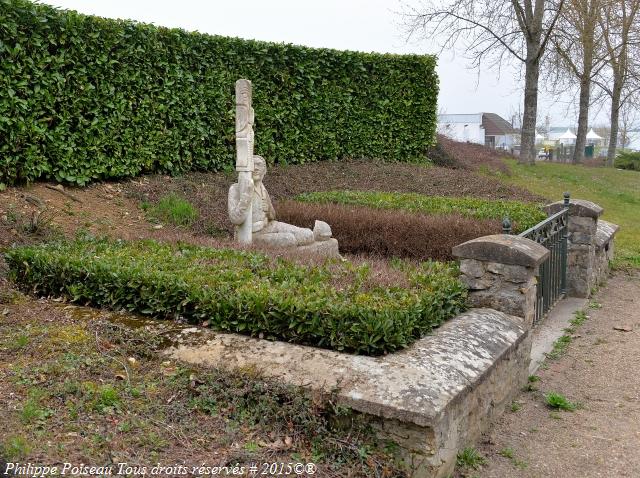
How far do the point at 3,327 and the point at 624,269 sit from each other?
9516 mm

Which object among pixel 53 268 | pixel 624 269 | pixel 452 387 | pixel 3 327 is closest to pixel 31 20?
pixel 53 268

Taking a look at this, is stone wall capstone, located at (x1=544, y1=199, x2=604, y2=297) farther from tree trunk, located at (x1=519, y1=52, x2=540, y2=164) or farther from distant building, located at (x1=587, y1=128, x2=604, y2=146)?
distant building, located at (x1=587, y1=128, x2=604, y2=146)

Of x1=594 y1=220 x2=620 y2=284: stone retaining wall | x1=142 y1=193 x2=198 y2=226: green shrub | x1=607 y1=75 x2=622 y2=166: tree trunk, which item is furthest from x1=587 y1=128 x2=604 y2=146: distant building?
x1=142 y1=193 x2=198 y2=226: green shrub

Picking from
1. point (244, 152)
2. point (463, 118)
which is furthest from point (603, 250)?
point (463, 118)

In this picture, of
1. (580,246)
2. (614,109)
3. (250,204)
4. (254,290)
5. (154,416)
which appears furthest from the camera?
(614,109)

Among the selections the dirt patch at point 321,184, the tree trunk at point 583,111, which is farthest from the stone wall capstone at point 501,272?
the tree trunk at point 583,111

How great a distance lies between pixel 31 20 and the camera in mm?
9227

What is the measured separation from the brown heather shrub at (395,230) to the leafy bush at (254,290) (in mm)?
2952

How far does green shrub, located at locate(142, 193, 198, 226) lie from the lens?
10.1m

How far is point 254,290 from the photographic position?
16.2 ft

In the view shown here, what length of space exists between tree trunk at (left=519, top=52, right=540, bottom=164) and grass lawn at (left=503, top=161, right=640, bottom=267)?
0.52 m

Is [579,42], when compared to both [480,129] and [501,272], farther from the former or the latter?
[480,129]

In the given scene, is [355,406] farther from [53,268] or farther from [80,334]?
[53,268]

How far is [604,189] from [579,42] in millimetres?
5627
